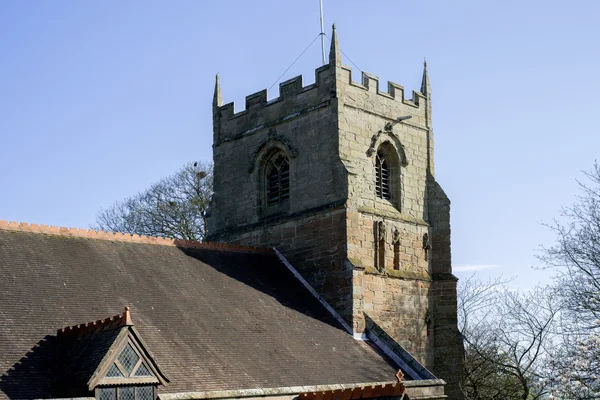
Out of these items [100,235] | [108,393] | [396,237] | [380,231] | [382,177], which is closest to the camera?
[108,393]

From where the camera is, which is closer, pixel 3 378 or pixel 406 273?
pixel 3 378

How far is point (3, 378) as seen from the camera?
12164mm

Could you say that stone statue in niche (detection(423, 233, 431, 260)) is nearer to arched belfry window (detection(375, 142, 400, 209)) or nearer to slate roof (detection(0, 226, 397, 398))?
arched belfry window (detection(375, 142, 400, 209))

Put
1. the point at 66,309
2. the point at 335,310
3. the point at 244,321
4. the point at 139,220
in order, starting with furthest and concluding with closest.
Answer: the point at 139,220, the point at 335,310, the point at 244,321, the point at 66,309

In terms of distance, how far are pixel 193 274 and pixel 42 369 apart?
18.8 feet

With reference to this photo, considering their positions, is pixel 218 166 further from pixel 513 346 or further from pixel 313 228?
pixel 513 346

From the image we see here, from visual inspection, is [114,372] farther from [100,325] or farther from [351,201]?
[351,201]

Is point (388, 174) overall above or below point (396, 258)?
above

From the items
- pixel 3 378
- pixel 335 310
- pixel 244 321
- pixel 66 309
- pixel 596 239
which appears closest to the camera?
pixel 3 378

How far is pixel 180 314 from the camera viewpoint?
53.1 feet

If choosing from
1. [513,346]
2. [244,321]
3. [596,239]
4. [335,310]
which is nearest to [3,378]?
[244,321]

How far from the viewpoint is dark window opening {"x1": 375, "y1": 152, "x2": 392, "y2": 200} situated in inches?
866

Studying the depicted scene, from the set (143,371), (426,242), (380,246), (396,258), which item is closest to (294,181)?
(380,246)

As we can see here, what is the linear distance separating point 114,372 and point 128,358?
0.33m
